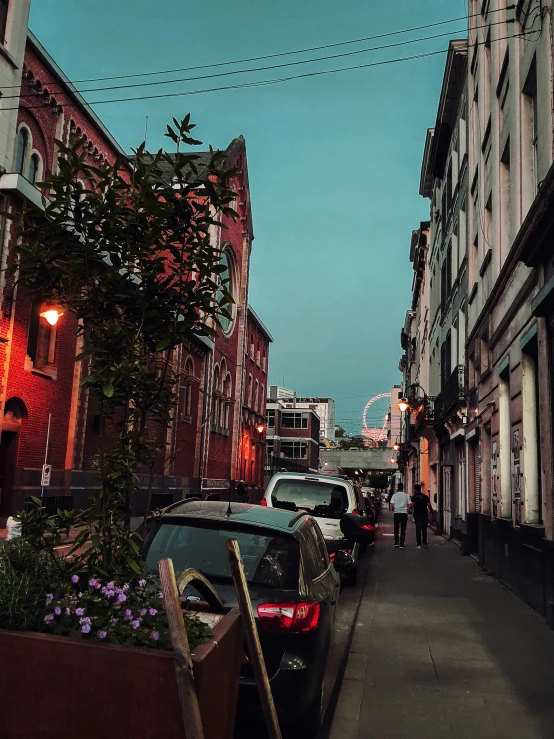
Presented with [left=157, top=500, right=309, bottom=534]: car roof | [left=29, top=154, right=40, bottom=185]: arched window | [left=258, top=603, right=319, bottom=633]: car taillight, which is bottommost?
[left=258, top=603, right=319, bottom=633]: car taillight

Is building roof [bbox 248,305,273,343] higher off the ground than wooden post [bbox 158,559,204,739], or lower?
higher

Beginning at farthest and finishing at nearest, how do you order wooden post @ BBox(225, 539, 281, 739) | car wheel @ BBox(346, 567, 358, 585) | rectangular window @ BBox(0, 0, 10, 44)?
rectangular window @ BBox(0, 0, 10, 44) → car wheel @ BBox(346, 567, 358, 585) → wooden post @ BBox(225, 539, 281, 739)

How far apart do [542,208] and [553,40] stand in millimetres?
2706

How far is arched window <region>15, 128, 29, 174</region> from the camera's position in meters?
19.7

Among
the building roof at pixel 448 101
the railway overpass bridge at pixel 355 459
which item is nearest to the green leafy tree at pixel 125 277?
the building roof at pixel 448 101

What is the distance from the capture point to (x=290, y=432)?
8750 centimetres

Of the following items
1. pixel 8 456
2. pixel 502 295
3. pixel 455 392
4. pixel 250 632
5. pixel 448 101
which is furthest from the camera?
pixel 448 101

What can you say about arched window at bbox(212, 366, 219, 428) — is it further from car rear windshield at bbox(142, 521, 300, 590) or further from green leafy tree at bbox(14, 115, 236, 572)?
green leafy tree at bbox(14, 115, 236, 572)

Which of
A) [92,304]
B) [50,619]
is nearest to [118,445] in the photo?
[92,304]

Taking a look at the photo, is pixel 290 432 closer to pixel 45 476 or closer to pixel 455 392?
pixel 455 392

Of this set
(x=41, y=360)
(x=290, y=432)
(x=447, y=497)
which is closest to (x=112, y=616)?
(x=41, y=360)

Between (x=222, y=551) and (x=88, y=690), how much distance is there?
269 centimetres

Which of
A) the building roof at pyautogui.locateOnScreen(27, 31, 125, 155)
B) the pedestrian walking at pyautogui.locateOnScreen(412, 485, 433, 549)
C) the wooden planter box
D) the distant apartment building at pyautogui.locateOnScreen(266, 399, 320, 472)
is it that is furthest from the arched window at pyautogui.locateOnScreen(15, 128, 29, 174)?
the distant apartment building at pyautogui.locateOnScreen(266, 399, 320, 472)

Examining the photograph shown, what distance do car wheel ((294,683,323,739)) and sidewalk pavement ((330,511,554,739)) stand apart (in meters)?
0.28
